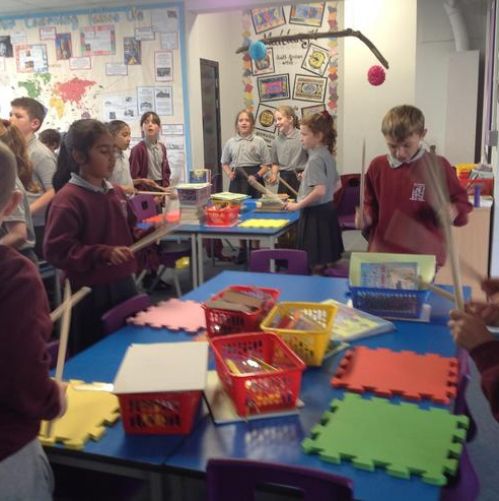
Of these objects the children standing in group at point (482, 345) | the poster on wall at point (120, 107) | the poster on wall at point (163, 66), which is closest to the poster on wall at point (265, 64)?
the poster on wall at point (163, 66)

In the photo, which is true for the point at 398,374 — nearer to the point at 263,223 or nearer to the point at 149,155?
the point at 263,223

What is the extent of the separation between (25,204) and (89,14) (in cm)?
469

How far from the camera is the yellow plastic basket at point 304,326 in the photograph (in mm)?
1823

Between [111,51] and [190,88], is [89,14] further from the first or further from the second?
[190,88]

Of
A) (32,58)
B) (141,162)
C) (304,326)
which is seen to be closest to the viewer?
(304,326)

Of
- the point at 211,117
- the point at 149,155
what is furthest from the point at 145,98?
the point at 211,117

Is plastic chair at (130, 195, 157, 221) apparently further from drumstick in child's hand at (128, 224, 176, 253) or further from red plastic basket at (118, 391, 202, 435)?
red plastic basket at (118, 391, 202, 435)

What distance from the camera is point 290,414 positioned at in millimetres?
1536

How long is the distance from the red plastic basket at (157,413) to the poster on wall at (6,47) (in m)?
7.08

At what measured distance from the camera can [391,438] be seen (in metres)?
1.41

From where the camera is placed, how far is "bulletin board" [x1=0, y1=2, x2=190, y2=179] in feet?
22.3

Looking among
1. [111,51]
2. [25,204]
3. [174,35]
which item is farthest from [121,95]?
[25,204]

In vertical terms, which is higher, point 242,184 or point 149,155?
point 149,155

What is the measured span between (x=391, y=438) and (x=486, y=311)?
0.45m
